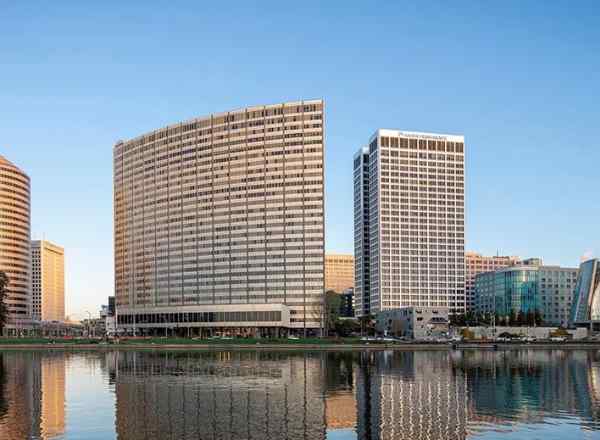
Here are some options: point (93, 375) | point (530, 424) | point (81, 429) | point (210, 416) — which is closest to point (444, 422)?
point (530, 424)

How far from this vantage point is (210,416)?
6331cm

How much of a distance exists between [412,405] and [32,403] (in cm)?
3800

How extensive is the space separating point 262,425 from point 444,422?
15.4m

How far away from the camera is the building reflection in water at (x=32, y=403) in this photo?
187 feet

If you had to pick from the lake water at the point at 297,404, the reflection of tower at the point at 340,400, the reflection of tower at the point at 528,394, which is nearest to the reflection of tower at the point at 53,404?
the lake water at the point at 297,404

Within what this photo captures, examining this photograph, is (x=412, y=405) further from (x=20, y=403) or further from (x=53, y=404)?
(x=20, y=403)

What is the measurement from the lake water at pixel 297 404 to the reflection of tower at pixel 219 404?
11 cm

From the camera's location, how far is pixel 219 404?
232 feet

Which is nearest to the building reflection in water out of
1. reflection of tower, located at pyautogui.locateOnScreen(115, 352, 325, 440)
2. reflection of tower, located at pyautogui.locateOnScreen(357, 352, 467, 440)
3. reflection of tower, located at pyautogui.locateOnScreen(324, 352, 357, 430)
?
reflection of tower, located at pyautogui.locateOnScreen(115, 352, 325, 440)

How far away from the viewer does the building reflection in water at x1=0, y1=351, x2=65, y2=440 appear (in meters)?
56.9

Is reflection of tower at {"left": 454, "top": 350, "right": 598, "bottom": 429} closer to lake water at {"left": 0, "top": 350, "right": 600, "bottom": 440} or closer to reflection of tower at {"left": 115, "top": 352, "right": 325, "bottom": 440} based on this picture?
lake water at {"left": 0, "top": 350, "right": 600, "bottom": 440}

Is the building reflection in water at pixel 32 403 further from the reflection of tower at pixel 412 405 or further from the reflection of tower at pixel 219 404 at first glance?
the reflection of tower at pixel 412 405

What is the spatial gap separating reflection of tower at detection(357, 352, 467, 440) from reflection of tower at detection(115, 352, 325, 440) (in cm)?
466

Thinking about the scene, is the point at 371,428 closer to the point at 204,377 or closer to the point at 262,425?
the point at 262,425
